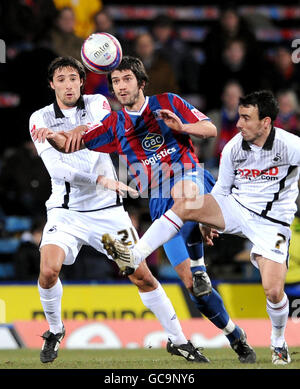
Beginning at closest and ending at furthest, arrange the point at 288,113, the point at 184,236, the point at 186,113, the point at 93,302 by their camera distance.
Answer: the point at 186,113 < the point at 184,236 < the point at 93,302 < the point at 288,113

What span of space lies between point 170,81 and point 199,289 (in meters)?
6.00

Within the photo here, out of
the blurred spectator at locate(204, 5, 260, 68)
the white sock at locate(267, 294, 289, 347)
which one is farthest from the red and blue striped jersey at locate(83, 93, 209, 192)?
Answer: the blurred spectator at locate(204, 5, 260, 68)

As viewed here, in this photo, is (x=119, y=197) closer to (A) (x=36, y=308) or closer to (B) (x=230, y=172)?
(B) (x=230, y=172)

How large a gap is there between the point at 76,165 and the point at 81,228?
2.01ft

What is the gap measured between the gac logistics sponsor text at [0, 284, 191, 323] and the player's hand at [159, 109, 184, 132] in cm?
419

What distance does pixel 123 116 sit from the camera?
27.1ft

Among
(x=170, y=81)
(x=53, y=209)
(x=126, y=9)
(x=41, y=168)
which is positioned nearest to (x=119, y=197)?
(x=53, y=209)

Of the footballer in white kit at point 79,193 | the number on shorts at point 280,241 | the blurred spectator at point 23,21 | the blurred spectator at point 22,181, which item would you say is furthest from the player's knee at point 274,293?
the blurred spectator at point 23,21

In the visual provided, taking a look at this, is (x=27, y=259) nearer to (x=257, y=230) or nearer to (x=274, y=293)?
(x=257, y=230)

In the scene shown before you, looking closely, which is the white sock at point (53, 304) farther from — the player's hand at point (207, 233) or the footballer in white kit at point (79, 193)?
the player's hand at point (207, 233)

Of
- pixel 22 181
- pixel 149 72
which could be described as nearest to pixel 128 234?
pixel 22 181

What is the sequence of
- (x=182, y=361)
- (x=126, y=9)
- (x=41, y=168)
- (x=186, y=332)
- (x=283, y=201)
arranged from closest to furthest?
(x=283, y=201), (x=182, y=361), (x=186, y=332), (x=41, y=168), (x=126, y=9)

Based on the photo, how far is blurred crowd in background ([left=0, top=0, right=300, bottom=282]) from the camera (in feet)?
39.8

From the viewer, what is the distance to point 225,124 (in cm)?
1282
